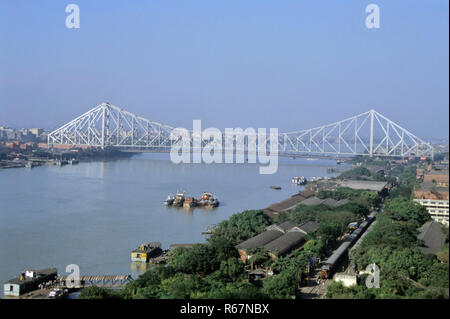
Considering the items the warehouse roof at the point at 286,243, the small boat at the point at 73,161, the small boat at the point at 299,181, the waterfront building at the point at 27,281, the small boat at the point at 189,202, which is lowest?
the waterfront building at the point at 27,281

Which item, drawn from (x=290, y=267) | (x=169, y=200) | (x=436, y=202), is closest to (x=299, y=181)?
(x=169, y=200)

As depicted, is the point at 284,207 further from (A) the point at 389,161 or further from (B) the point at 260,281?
(A) the point at 389,161

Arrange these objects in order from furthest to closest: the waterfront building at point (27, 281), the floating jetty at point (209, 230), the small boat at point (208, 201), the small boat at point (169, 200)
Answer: the small boat at point (208, 201) < the small boat at point (169, 200) < the floating jetty at point (209, 230) < the waterfront building at point (27, 281)

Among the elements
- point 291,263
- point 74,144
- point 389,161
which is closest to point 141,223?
point 291,263

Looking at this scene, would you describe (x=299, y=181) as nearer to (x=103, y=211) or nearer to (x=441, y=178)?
(x=103, y=211)

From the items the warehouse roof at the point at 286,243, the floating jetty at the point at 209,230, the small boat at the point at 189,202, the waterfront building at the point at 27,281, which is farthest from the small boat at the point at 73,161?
the waterfront building at the point at 27,281

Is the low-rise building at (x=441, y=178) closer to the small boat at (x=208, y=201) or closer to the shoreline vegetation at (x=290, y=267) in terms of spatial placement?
the shoreline vegetation at (x=290, y=267)

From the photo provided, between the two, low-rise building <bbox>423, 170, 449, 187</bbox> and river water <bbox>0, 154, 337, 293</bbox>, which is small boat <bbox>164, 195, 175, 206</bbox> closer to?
river water <bbox>0, 154, 337, 293</bbox>
